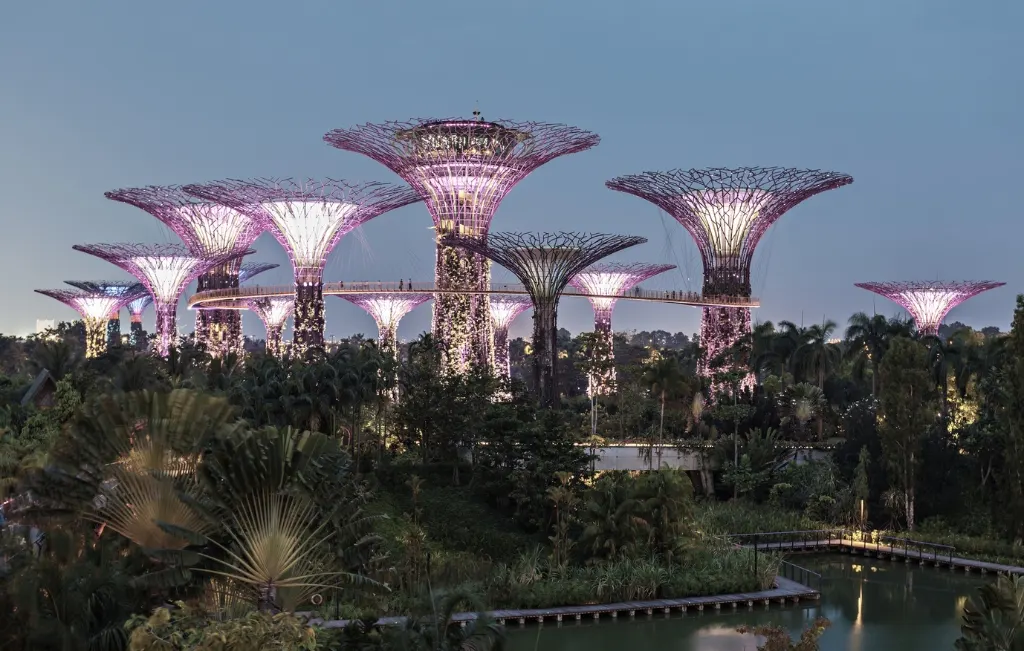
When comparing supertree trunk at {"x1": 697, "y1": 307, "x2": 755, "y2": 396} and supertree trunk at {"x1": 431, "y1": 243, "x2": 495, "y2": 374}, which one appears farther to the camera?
supertree trunk at {"x1": 697, "y1": 307, "x2": 755, "y2": 396}

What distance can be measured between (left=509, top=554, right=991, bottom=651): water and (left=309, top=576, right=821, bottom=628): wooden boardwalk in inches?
5.5

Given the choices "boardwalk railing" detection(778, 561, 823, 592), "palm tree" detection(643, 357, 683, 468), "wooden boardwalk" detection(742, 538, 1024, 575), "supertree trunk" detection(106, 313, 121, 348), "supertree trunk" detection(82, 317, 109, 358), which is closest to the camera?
"boardwalk railing" detection(778, 561, 823, 592)

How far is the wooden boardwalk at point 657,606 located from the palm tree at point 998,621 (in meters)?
8.13

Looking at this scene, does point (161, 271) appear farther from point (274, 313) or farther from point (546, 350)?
point (546, 350)

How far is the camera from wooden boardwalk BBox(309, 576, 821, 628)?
2342 centimetres

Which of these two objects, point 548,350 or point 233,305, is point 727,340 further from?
point 233,305

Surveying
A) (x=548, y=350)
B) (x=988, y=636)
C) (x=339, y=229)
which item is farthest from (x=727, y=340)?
(x=988, y=636)

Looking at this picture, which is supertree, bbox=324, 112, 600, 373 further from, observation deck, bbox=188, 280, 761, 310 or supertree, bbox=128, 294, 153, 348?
supertree, bbox=128, 294, 153, 348

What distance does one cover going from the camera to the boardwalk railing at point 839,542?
30.6m

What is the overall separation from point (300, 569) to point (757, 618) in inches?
495

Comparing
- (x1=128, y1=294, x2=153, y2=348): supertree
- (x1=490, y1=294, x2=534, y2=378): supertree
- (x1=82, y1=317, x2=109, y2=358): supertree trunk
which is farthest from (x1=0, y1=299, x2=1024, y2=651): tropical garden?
(x1=128, y1=294, x2=153, y2=348): supertree

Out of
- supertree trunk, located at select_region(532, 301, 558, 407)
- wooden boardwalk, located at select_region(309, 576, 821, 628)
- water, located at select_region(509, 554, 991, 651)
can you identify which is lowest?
water, located at select_region(509, 554, 991, 651)

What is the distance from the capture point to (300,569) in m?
15.7

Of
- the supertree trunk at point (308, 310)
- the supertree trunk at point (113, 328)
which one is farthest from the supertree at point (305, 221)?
the supertree trunk at point (113, 328)
